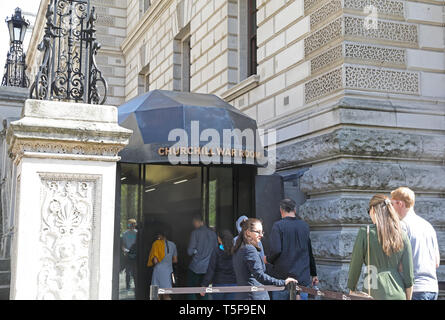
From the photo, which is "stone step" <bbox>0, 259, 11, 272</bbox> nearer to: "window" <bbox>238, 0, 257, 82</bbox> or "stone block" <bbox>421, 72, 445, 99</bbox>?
"stone block" <bbox>421, 72, 445, 99</bbox>

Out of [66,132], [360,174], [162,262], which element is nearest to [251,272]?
[66,132]

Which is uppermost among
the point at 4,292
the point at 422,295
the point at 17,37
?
the point at 17,37

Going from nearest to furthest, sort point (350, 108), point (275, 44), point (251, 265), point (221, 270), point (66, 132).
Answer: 1. point (66, 132)
2. point (251, 265)
3. point (221, 270)
4. point (350, 108)
5. point (275, 44)

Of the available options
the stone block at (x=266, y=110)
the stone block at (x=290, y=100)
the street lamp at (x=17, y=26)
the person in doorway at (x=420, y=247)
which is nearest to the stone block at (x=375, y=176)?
the stone block at (x=290, y=100)

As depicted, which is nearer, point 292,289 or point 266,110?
point 292,289

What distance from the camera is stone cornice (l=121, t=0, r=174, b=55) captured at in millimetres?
18614

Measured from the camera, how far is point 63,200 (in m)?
4.22

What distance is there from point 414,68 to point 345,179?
2.33 meters

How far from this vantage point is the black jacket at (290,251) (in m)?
7.11

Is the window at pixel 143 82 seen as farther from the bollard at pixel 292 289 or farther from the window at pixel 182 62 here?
the bollard at pixel 292 289

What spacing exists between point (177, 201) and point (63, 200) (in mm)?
7499

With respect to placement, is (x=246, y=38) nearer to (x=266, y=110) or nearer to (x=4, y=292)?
(x=266, y=110)

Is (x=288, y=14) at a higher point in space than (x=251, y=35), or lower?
lower

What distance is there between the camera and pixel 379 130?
28.1 feet
